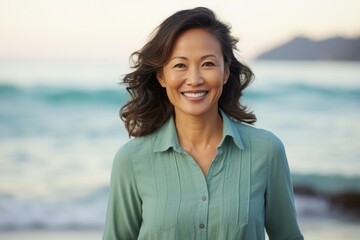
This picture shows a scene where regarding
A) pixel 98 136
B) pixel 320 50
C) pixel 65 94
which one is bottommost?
pixel 98 136

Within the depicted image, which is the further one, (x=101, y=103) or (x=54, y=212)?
(x=101, y=103)

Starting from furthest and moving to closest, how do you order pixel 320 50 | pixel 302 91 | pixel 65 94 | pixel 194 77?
pixel 320 50 < pixel 302 91 < pixel 65 94 < pixel 194 77

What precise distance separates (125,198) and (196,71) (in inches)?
20.7

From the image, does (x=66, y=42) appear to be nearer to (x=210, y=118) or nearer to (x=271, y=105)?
(x=271, y=105)

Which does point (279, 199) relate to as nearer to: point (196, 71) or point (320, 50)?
point (196, 71)

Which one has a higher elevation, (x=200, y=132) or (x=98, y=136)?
(x=98, y=136)

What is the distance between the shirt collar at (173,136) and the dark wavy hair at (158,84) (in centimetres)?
7

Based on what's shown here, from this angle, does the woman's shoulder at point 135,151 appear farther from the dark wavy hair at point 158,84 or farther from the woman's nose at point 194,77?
the woman's nose at point 194,77

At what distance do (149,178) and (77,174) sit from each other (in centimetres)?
745

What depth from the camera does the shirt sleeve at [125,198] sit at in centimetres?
305

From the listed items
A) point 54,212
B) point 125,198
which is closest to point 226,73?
point 125,198

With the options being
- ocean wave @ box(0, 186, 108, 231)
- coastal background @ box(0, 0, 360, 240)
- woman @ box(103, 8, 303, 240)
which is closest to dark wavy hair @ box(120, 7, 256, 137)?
woman @ box(103, 8, 303, 240)

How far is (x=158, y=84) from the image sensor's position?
3.24m

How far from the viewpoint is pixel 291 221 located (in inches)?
123
